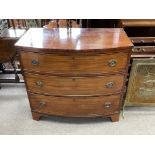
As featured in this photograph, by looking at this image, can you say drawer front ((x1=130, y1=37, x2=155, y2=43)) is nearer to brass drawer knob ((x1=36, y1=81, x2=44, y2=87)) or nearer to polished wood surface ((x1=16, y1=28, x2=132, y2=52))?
polished wood surface ((x1=16, y1=28, x2=132, y2=52))

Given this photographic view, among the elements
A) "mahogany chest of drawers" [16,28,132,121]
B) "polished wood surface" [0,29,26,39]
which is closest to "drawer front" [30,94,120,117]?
"mahogany chest of drawers" [16,28,132,121]

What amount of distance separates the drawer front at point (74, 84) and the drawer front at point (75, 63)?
7 centimetres

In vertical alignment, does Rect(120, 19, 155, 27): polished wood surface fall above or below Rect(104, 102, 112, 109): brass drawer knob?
above

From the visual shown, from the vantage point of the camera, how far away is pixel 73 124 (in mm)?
2006

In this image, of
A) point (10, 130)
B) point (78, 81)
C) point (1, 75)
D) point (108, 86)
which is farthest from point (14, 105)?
point (108, 86)

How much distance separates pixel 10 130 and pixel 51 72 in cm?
82

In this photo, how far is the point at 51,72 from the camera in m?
1.59

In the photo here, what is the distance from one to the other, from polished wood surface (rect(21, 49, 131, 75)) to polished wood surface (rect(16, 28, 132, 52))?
2.5 inches

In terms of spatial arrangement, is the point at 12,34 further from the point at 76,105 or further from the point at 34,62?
the point at 76,105

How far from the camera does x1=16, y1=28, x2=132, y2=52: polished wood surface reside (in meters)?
1.47

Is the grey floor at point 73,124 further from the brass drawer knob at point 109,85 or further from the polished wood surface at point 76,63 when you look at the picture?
the polished wood surface at point 76,63

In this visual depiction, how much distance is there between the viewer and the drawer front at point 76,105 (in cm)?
177

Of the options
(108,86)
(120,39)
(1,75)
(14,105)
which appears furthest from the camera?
(1,75)

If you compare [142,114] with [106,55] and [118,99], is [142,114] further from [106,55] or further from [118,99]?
[106,55]
